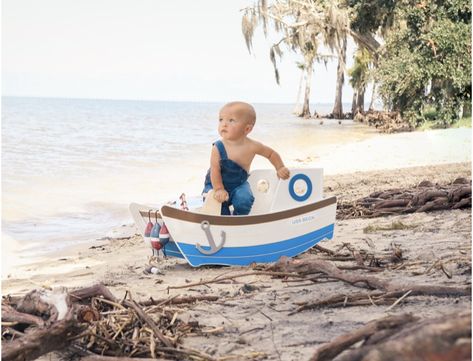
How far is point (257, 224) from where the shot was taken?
13.1ft

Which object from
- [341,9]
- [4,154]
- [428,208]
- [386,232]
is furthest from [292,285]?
[341,9]

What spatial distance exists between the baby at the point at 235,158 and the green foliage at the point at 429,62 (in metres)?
14.2

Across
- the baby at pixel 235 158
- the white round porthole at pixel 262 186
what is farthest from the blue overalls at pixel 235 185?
the white round porthole at pixel 262 186

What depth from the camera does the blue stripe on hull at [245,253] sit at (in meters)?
3.97

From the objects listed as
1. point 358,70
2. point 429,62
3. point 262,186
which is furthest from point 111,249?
point 358,70

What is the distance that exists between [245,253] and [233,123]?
2.46 ft

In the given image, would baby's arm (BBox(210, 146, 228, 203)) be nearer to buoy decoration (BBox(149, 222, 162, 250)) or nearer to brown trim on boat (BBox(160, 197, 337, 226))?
brown trim on boat (BBox(160, 197, 337, 226))

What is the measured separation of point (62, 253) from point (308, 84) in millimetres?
36322

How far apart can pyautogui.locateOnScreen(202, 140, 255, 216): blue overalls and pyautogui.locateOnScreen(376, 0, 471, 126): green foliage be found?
1420 centimetres

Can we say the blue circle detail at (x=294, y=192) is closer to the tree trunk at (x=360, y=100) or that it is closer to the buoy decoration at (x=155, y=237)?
the buoy decoration at (x=155, y=237)

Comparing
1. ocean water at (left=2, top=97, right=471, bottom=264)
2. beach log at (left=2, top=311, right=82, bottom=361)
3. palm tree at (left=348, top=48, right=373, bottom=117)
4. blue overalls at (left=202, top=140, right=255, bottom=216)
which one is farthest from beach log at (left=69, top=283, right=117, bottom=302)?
palm tree at (left=348, top=48, right=373, bottom=117)

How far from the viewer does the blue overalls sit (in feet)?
13.3

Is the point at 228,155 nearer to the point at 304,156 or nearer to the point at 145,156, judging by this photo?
the point at 304,156

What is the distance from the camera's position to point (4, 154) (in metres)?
17.3
